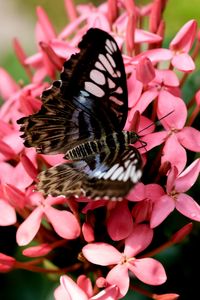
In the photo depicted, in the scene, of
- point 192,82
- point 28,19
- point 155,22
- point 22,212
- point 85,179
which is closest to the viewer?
point 85,179

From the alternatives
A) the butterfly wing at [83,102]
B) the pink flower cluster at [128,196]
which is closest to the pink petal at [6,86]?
the pink flower cluster at [128,196]

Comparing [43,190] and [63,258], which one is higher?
[43,190]

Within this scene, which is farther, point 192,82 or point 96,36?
point 192,82

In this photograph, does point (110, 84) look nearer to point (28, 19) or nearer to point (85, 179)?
point (85, 179)

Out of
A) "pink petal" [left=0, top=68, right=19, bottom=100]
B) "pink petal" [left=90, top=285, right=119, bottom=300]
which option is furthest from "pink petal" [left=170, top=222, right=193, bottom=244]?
"pink petal" [left=0, top=68, right=19, bottom=100]

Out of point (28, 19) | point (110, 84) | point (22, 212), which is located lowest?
point (28, 19)

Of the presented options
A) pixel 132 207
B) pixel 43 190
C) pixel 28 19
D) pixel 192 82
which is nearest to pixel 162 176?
pixel 132 207

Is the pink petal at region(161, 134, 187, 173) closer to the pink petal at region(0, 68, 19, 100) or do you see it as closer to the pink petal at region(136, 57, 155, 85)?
the pink petal at region(136, 57, 155, 85)
